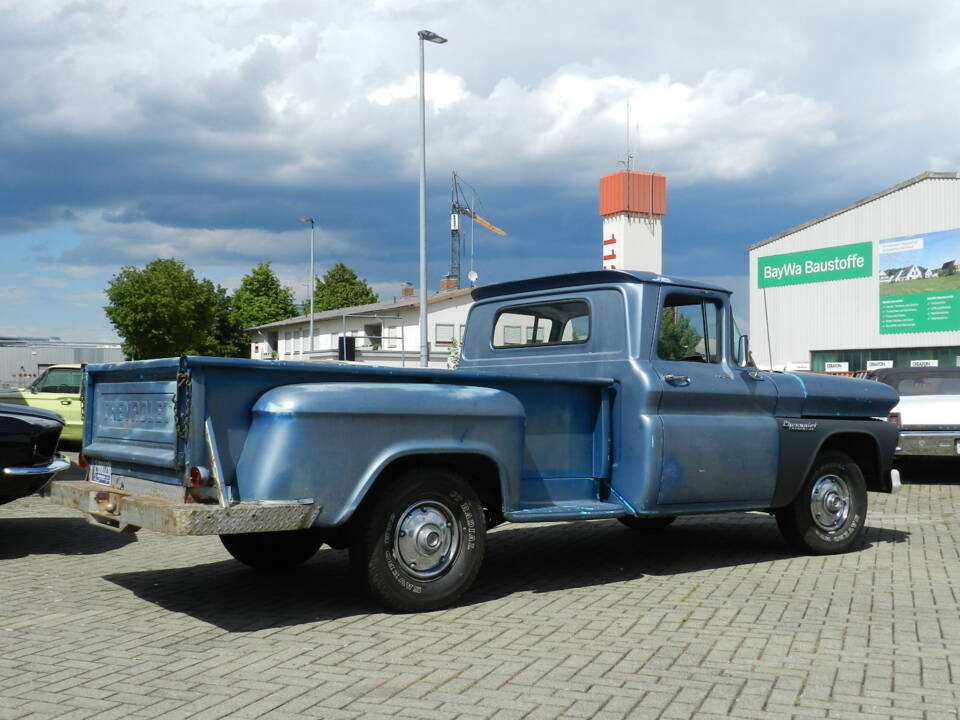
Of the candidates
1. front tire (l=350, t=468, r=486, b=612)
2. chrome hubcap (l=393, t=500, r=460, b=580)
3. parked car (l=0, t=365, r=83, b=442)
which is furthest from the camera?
parked car (l=0, t=365, r=83, b=442)

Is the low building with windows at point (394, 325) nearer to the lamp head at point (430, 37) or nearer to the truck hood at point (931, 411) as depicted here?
the lamp head at point (430, 37)

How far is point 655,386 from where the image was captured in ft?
22.8

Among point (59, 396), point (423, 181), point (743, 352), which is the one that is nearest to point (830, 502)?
point (743, 352)

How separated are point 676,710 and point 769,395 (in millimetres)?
3847

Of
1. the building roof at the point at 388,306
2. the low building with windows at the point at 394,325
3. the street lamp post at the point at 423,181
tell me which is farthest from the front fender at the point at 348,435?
the building roof at the point at 388,306

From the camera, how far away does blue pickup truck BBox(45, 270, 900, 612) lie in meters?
5.36

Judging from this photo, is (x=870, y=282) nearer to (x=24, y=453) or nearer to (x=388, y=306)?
(x=388, y=306)

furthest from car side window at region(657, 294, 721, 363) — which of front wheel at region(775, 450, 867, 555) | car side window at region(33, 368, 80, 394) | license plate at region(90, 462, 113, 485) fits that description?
car side window at region(33, 368, 80, 394)

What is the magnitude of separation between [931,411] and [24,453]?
Answer: 11000 mm

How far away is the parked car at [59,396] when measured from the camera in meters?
14.6

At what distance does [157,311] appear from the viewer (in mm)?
63688

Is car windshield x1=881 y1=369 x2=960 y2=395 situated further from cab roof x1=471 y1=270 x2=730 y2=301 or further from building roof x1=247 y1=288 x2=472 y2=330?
building roof x1=247 y1=288 x2=472 y2=330

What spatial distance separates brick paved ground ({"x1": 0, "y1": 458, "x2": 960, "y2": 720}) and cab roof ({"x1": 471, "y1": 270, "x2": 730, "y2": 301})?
203 centimetres

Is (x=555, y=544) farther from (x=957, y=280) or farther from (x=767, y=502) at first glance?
(x=957, y=280)
